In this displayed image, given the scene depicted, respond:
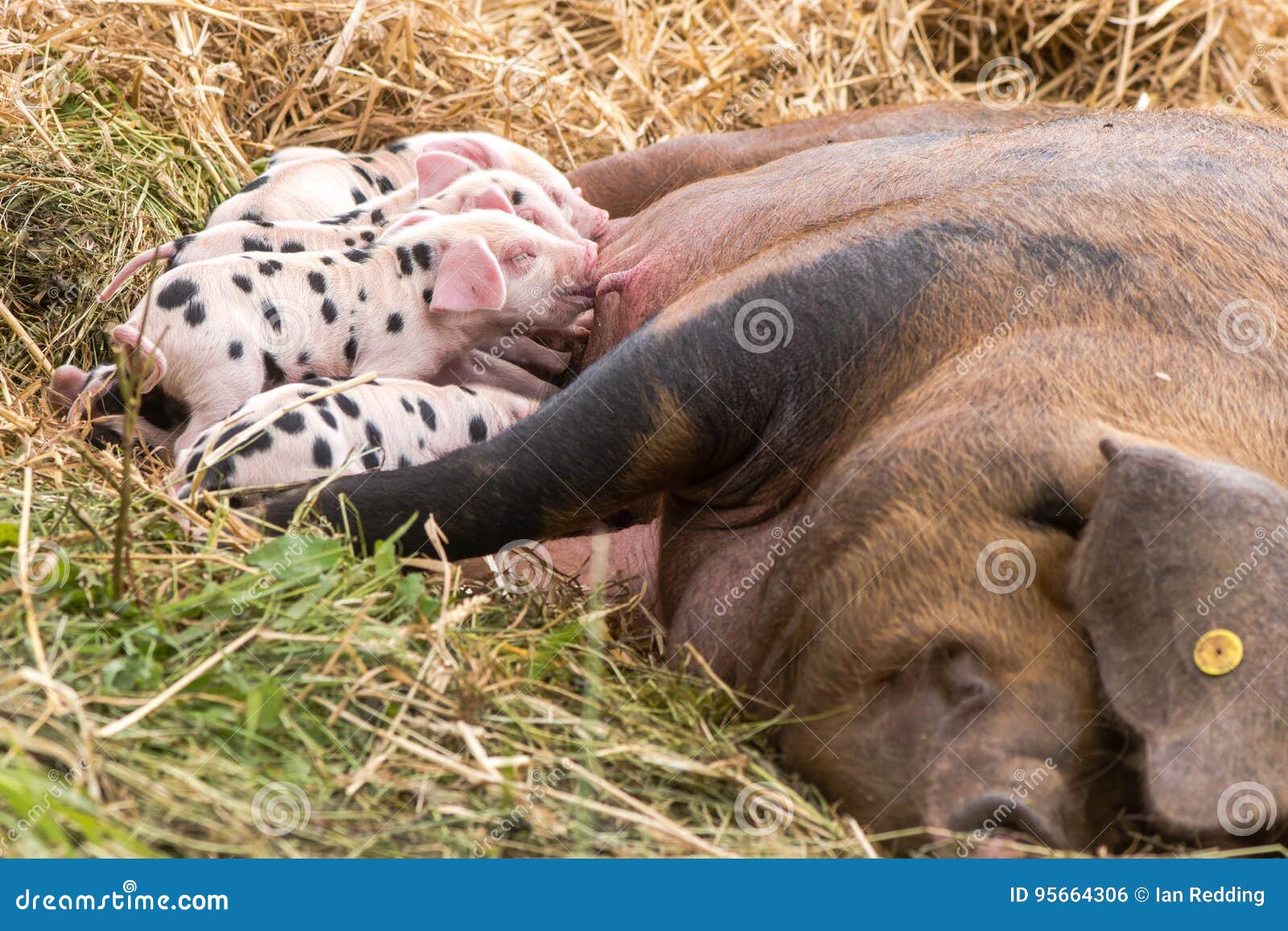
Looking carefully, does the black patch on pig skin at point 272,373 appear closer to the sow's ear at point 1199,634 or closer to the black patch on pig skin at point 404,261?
the black patch on pig skin at point 404,261

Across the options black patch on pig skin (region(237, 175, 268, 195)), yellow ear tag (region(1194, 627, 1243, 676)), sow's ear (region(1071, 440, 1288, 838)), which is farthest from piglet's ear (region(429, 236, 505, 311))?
yellow ear tag (region(1194, 627, 1243, 676))

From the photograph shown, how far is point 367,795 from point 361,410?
115 centimetres

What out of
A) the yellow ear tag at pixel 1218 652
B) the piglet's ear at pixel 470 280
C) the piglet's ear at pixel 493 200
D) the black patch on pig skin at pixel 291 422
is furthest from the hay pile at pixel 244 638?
the piglet's ear at pixel 493 200

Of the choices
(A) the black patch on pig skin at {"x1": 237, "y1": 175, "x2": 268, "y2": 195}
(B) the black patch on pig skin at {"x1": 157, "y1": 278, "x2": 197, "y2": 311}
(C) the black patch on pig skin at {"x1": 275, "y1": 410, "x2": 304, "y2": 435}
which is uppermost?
(A) the black patch on pig skin at {"x1": 237, "y1": 175, "x2": 268, "y2": 195}

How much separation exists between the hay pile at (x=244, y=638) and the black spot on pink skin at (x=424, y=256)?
82 cm

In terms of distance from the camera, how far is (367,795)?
6.80 feet

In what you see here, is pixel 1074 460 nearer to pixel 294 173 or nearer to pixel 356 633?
pixel 356 633

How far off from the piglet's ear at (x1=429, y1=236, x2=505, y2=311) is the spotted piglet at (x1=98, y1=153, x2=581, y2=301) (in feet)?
1.17

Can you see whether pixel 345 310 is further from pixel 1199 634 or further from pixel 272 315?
pixel 1199 634

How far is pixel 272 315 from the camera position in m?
3.25

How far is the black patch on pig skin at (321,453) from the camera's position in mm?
2900

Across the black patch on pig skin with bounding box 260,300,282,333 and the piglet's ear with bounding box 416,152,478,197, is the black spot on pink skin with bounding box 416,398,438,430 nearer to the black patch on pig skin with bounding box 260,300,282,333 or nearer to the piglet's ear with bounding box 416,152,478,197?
the black patch on pig skin with bounding box 260,300,282,333

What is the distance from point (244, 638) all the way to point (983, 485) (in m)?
1.23

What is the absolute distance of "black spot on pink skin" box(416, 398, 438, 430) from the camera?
313 centimetres
